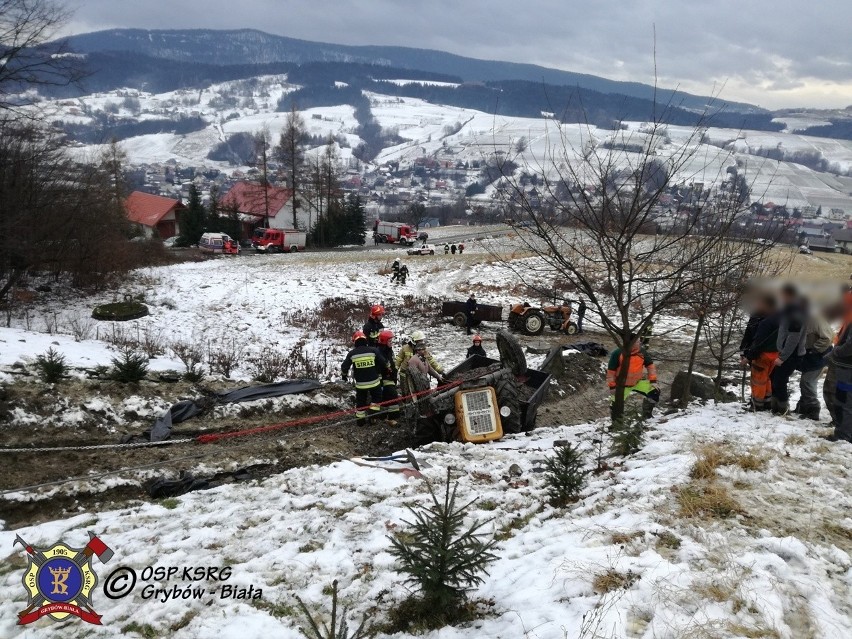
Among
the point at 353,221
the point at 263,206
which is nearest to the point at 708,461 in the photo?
the point at 353,221

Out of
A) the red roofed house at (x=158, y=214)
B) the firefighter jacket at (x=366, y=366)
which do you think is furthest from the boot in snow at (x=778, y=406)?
the red roofed house at (x=158, y=214)

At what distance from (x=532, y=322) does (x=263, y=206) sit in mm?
42538

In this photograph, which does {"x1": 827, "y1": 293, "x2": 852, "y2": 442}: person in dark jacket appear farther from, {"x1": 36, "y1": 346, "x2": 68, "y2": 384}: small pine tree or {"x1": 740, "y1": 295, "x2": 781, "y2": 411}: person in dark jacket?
{"x1": 36, "y1": 346, "x2": 68, "y2": 384}: small pine tree

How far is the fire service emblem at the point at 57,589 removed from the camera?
3775mm

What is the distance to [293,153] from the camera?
4575 centimetres

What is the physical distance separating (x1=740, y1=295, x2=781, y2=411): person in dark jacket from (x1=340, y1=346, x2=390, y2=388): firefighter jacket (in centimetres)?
554

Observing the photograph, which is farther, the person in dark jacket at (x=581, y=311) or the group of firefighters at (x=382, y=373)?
the group of firefighters at (x=382, y=373)

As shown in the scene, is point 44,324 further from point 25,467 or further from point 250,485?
point 250,485

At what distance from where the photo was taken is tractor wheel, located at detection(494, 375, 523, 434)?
8.33m

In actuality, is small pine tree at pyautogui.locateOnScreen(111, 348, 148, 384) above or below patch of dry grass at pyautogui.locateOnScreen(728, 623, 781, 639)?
below

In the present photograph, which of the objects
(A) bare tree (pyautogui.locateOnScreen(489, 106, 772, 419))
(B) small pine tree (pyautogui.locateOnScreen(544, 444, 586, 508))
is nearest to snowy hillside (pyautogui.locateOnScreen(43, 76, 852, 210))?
(A) bare tree (pyautogui.locateOnScreen(489, 106, 772, 419))

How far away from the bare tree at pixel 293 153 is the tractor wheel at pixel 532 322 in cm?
3417

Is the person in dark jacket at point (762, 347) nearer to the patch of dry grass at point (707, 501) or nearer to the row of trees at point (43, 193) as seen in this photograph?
the patch of dry grass at point (707, 501)

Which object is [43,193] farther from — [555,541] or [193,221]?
[193,221]
